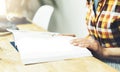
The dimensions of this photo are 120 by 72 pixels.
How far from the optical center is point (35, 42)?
1.12 meters

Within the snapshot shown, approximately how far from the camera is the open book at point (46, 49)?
3.13 feet

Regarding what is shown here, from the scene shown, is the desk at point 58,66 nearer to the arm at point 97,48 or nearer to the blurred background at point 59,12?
the arm at point 97,48

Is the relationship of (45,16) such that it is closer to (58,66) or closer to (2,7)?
(2,7)

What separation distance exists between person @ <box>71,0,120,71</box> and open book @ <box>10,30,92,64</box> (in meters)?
0.07

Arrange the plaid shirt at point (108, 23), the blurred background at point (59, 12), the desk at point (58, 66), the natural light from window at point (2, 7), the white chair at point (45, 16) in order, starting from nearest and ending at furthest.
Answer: the desk at point (58, 66) < the plaid shirt at point (108, 23) < the white chair at point (45, 16) < the blurred background at point (59, 12) < the natural light from window at point (2, 7)

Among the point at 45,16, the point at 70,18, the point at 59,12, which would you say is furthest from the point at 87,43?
the point at 59,12

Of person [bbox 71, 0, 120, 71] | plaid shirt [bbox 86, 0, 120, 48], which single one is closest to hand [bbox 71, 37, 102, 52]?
person [bbox 71, 0, 120, 71]

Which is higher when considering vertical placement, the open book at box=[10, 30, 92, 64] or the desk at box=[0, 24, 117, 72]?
the open book at box=[10, 30, 92, 64]

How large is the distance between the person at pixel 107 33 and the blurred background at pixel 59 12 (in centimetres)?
72

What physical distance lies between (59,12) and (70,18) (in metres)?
0.26

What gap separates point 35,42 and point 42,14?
3.37 feet

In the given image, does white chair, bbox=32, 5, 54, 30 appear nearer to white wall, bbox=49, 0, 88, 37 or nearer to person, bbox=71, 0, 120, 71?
white wall, bbox=49, 0, 88, 37

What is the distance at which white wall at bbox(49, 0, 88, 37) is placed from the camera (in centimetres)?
210

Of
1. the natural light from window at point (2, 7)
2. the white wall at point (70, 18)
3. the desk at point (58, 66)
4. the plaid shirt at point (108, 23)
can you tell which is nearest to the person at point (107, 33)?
the plaid shirt at point (108, 23)
